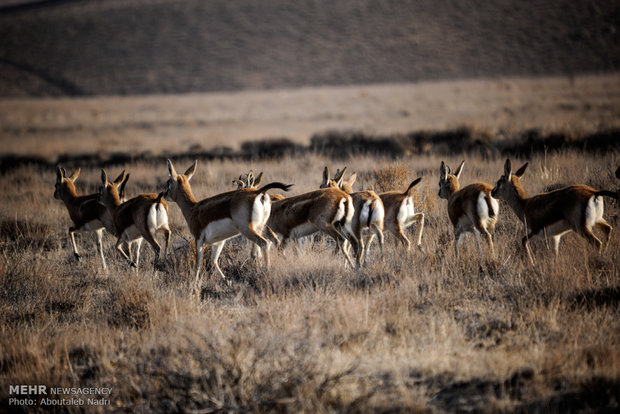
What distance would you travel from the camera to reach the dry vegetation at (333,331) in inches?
210

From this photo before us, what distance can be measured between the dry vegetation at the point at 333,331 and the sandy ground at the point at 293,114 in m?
13.6

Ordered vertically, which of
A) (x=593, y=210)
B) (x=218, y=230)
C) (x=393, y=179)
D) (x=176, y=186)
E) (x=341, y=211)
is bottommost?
(x=393, y=179)

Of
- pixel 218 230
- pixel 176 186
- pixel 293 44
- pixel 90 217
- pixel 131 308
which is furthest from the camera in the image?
pixel 293 44

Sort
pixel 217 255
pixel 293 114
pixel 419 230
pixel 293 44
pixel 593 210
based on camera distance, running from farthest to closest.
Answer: pixel 293 44 < pixel 293 114 < pixel 419 230 < pixel 217 255 < pixel 593 210

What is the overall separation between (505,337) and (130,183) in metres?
13.8

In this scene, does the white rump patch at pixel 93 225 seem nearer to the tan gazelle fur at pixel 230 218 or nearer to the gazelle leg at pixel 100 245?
the gazelle leg at pixel 100 245

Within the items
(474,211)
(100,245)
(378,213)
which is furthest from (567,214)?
(100,245)

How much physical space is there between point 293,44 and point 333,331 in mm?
74458

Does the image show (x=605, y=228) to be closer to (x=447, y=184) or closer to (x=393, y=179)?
(x=447, y=184)

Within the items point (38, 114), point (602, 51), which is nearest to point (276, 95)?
point (38, 114)

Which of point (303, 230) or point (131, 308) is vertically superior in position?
point (303, 230)

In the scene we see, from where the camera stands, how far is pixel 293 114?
44.8 metres

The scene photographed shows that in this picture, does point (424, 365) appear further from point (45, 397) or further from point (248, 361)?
point (45, 397)

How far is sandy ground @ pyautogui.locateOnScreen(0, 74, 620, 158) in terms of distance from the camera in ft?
89.7
